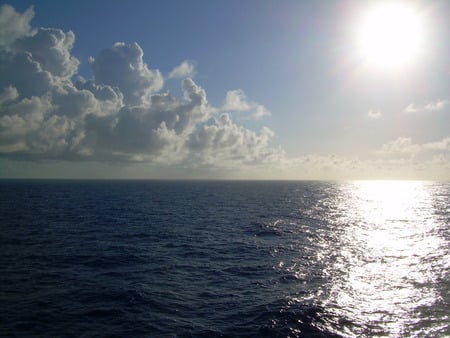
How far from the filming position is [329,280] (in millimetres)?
37188

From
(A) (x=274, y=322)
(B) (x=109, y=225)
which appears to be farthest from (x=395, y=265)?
(B) (x=109, y=225)

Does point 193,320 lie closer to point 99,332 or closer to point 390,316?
point 99,332

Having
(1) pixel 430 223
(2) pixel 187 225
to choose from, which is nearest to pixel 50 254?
(2) pixel 187 225

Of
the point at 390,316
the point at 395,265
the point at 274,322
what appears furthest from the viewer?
the point at 395,265

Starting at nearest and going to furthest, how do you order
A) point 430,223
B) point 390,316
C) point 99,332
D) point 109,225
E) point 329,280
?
point 99,332
point 390,316
point 329,280
point 109,225
point 430,223

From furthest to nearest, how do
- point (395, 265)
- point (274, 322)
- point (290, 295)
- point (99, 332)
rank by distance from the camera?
point (395, 265) < point (290, 295) < point (274, 322) < point (99, 332)

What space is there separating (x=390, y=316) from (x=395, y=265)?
60.9 ft

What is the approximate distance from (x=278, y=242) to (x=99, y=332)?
3872cm

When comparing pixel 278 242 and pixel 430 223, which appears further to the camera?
pixel 430 223

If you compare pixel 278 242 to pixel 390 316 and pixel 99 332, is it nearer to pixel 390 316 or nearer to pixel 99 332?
pixel 390 316

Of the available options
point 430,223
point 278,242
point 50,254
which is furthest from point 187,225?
point 430,223

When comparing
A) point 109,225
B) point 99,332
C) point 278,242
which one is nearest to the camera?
point 99,332

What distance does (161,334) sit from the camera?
80.5 ft

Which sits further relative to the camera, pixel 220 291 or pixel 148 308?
pixel 220 291
